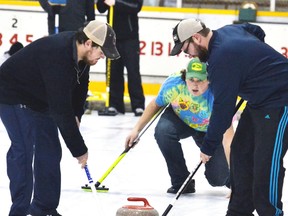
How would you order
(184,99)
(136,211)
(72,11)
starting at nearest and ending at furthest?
(136,211) < (184,99) < (72,11)

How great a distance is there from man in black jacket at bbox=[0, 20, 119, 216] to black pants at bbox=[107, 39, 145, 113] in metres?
4.44

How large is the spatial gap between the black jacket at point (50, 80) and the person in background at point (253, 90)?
50 cm

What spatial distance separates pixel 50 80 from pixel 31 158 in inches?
19.0

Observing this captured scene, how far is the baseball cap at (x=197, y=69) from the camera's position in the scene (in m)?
5.46

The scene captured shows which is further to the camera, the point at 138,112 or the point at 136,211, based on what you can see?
the point at 138,112

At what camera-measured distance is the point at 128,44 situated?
9.46 metres

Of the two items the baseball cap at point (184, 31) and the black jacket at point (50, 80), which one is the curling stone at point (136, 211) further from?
the baseball cap at point (184, 31)

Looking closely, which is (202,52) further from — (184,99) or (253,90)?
(184,99)

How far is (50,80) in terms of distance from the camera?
4.46 m

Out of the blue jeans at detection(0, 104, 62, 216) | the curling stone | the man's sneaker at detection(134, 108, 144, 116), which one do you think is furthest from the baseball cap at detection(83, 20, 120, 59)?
the man's sneaker at detection(134, 108, 144, 116)

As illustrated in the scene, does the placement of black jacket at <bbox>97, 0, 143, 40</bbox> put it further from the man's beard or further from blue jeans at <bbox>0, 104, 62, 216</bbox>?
the man's beard

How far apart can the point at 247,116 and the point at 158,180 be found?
1781 mm

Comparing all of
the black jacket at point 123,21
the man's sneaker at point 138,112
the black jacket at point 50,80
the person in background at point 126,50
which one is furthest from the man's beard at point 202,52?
the man's sneaker at point 138,112

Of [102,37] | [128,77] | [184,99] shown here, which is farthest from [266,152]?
[128,77]
